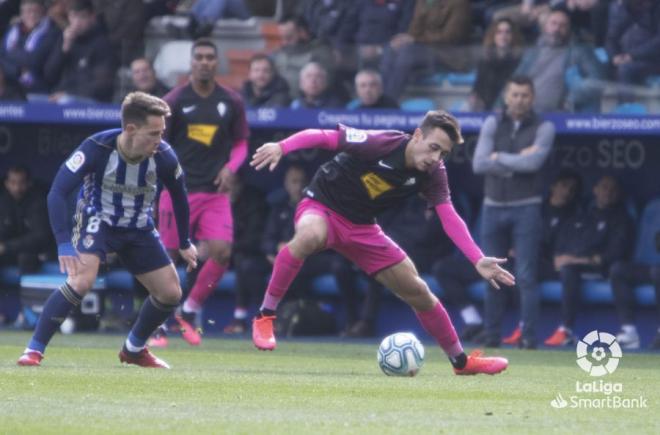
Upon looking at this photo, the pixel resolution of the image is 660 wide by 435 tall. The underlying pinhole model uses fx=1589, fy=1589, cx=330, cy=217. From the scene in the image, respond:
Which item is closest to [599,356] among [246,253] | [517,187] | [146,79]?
[517,187]

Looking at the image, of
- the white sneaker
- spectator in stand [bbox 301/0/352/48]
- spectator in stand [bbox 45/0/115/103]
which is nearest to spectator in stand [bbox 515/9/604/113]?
the white sneaker

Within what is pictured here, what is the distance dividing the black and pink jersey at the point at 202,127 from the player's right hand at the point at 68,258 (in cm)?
358

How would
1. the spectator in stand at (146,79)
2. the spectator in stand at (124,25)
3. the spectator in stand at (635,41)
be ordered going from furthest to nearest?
the spectator in stand at (124,25) → the spectator in stand at (146,79) → the spectator in stand at (635,41)

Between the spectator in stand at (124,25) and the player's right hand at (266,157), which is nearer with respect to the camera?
the player's right hand at (266,157)

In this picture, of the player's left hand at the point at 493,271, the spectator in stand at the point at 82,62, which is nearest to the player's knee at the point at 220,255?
the spectator in stand at the point at 82,62

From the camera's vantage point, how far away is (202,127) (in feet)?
41.8

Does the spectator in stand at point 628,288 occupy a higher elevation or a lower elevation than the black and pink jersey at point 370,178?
lower

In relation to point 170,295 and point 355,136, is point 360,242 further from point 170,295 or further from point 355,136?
point 170,295

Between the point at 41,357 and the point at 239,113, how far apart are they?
140 inches

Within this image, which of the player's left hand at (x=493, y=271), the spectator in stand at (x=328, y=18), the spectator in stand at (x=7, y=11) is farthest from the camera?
the spectator in stand at (x=7, y=11)

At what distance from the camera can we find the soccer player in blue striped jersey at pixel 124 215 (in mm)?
9367

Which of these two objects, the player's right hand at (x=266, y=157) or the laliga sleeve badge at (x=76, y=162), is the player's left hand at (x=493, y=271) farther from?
the laliga sleeve badge at (x=76, y=162)

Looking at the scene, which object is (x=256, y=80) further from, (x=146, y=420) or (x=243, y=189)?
(x=146, y=420)

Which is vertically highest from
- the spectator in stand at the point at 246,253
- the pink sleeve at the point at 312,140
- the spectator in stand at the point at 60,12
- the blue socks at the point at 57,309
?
the pink sleeve at the point at 312,140
